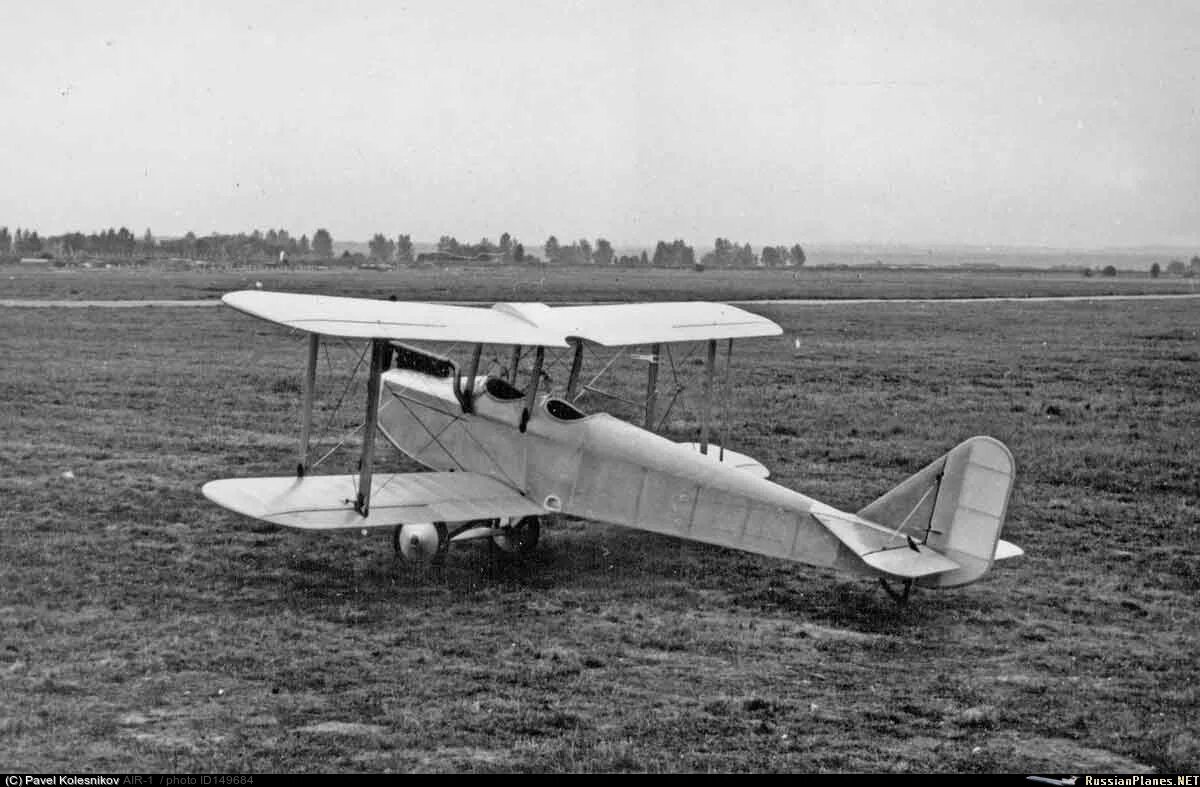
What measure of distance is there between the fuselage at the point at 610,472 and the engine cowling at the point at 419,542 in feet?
3.15

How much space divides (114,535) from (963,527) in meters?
7.75

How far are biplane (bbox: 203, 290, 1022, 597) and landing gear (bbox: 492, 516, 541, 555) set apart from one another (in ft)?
0.04

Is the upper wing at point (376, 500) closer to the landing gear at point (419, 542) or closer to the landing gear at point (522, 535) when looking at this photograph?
the landing gear at point (419, 542)

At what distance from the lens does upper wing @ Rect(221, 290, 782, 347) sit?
978cm

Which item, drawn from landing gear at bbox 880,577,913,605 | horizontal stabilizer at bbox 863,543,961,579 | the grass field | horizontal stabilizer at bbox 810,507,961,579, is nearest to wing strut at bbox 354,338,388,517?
the grass field

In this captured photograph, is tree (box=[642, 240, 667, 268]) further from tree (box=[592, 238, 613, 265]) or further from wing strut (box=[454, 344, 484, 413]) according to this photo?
wing strut (box=[454, 344, 484, 413])

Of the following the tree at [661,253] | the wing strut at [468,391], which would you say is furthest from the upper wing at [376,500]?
the tree at [661,253]

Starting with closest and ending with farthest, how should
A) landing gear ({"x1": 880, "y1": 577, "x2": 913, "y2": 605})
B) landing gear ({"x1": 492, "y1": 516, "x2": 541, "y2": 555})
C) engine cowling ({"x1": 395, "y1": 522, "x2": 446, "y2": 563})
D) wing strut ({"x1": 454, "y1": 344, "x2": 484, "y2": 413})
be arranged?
landing gear ({"x1": 880, "y1": 577, "x2": 913, "y2": 605}), engine cowling ({"x1": 395, "y1": 522, "x2": 446, "y2": 563}), landing gear ({"x1": 492, "y1": 516, "x2": 541, "y2": 555}), wing strut ({"x1": 454, "y1": 344, "x2": 484, "y2": 413})

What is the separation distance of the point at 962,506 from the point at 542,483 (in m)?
3.74

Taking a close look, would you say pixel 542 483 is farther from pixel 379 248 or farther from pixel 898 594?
pixel 379 248

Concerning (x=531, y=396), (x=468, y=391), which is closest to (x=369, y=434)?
(x=531, y=396)
